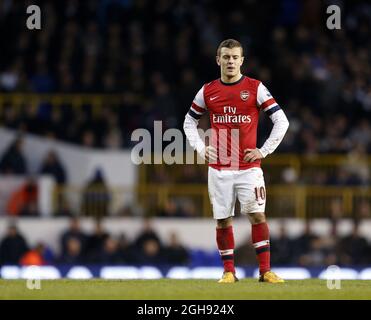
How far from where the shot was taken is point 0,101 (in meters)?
28.2

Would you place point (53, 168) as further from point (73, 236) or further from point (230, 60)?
point (230, 60)

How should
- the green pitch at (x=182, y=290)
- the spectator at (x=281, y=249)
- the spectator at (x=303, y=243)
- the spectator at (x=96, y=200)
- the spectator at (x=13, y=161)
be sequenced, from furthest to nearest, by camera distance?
the spectator at (x=96, y=200) → the spectator at (x=13, y=161) → the spectator at (x=303, y=243) → the spectator at (x=281, y=249) → the green pitch at (x=182, y=290)

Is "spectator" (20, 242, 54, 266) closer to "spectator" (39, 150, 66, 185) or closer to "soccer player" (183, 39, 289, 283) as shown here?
"spectator" (39, 150, 66, 185)

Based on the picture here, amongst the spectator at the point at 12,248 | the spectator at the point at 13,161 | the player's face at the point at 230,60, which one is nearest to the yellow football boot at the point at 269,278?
the player's face at the point at 230,60

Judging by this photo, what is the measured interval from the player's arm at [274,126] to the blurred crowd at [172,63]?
1031cm

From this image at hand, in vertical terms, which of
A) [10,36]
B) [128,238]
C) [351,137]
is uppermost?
[10,36]

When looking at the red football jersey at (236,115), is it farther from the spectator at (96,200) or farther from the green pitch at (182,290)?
the spectator at (96,200)

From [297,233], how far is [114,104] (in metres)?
4.76

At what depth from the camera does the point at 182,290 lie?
1468cm

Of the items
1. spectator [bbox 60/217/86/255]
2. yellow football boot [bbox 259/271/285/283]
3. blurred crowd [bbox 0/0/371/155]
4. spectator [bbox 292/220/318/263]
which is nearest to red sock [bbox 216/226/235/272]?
yellow football boot [bbox 259/271/285/283]

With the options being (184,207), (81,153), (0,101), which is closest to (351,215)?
(184,207)

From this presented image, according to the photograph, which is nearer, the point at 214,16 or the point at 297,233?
the point at 297,233

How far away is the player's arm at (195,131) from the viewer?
15.3 m

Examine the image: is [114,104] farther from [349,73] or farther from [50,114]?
[349,73]
